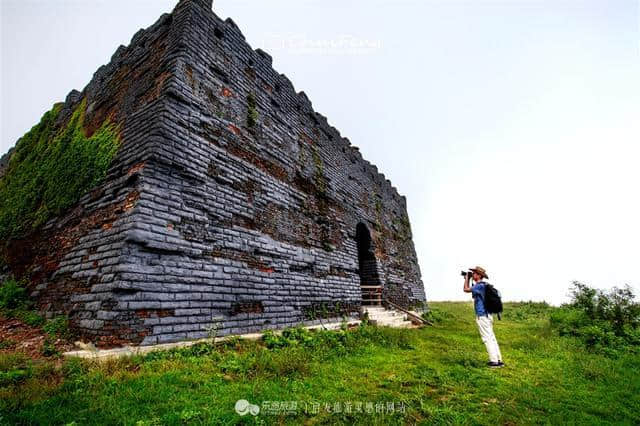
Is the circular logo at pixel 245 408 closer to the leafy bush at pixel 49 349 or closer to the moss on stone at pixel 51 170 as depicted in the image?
the leafy bush at pixel 49 349

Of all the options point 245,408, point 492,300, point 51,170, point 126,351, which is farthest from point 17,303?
point 492,300

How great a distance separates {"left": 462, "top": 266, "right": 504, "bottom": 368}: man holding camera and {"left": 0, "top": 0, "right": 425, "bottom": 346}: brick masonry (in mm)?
3356

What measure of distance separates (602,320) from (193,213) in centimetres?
929

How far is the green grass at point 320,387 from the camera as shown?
7.99 ft

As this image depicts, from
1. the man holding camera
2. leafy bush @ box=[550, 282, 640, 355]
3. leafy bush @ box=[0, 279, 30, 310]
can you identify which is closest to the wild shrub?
leafy bush @ box=[550, 282, 640, 355]

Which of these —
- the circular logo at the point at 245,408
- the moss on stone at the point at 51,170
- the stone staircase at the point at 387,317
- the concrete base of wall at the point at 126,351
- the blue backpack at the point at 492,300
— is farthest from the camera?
the stone staircase at the point at 387,317

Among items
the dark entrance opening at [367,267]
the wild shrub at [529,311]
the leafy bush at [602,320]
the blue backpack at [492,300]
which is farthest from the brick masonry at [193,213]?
the wild shrub at [529,311]

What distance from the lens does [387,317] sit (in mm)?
9625

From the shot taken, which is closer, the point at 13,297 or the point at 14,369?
the point at 14,369

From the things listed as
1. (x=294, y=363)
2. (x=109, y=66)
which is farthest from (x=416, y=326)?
(x=109, y=66)

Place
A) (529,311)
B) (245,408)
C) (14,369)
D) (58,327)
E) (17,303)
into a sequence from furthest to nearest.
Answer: (529,311) → (17,303) → (58,327) → (14,369) → (245,408)

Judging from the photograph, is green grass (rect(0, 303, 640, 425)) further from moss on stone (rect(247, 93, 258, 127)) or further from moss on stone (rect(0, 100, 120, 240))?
moss on stone (rect(247, 93, 258, 127))

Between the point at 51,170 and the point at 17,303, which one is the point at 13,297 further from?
the point at 51,170

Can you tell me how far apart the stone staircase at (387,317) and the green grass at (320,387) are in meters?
3.62
